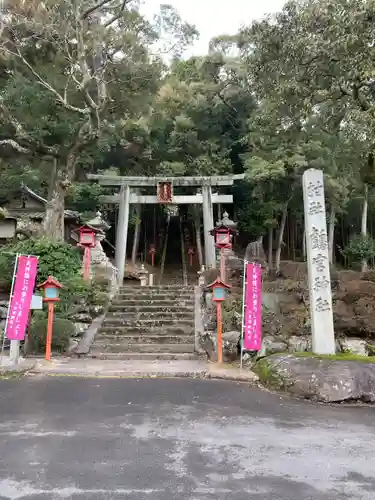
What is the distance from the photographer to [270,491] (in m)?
2.97

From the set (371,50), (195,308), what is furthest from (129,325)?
(371,50)

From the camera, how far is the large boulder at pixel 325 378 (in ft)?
18.9

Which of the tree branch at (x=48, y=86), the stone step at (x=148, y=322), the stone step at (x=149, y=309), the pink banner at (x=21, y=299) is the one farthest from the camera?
the tree branch at (x=48, y=86)

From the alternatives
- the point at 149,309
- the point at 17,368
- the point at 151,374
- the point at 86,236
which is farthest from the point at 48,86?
the point at 151,374

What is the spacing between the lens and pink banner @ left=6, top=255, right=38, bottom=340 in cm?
779

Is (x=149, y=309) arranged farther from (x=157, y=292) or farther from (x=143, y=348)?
(x=143, y=348)

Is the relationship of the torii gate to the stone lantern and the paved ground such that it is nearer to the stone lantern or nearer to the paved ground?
the stone lantern

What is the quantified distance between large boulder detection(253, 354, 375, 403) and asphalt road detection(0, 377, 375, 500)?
304mm

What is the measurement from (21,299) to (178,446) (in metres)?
5.30

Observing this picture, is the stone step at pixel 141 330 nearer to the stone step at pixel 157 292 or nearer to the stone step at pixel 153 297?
the stone step at pixel 153 297

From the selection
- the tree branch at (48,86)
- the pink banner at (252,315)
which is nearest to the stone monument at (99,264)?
the tree branch at (48,86)

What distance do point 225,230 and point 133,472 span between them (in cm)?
955

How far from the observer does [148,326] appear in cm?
1034

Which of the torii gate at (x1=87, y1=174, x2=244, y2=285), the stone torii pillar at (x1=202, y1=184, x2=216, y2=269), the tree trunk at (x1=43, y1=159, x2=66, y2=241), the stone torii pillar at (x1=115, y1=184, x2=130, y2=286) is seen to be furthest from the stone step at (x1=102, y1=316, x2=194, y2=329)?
the torii gate at (x1=87, y1=174, x2=244, y2=285)
